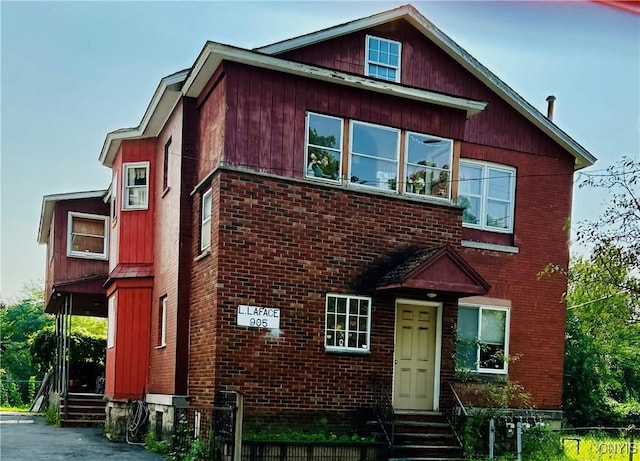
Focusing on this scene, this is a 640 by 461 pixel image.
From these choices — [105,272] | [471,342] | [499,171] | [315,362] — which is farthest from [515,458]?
[105,272]

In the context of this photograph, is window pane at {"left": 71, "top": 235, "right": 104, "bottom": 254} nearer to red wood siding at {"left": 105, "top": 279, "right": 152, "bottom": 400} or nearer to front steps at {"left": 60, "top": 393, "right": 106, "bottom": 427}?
front steps at {"left": 60, "top": 393, "right": 106, "bottom": 427}

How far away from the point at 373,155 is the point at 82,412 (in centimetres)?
1122

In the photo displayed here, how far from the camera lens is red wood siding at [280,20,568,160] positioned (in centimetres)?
1394

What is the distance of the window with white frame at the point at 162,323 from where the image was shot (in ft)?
49.9

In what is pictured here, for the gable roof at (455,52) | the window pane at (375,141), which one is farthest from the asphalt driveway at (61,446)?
the gable roof at (455,52)

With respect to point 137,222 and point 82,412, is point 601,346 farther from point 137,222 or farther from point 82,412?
point 82,412

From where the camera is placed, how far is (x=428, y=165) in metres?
13.8

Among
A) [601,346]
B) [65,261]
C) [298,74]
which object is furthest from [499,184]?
[65,261]

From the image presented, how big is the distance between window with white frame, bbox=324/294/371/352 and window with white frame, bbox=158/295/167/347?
4189 mm

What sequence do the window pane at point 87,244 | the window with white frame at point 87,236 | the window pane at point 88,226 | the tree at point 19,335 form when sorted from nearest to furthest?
the window with white frame at point 87,236
the window pane at point 87,244
the window pane at point 88,226
the tree at point 19,335

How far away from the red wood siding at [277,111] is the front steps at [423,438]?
16.2 ft

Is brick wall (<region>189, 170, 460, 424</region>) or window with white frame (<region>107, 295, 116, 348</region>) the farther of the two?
window with white frame (<region>107, 295, 116, 348</region>)

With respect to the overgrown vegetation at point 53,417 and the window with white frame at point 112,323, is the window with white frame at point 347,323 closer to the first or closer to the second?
the window with white frame at point 112,323

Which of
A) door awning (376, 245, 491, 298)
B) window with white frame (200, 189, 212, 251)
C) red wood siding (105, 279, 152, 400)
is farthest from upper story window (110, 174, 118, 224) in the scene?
door awning (376, 245, 491, 298)
